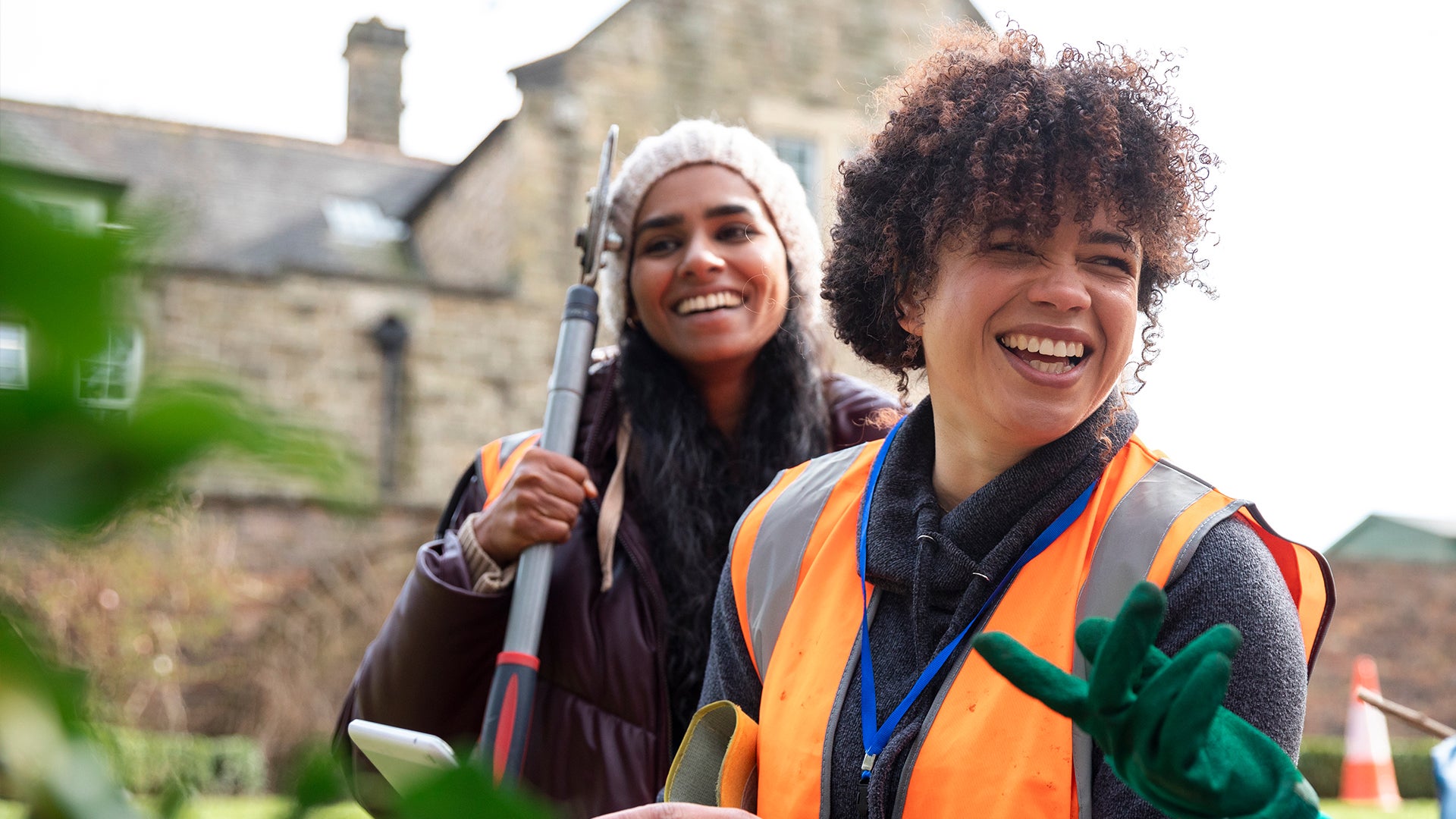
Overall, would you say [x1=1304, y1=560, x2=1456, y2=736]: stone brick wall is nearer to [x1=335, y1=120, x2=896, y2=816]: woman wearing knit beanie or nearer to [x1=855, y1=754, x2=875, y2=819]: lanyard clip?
[x1=335, y1=120, x2=896, y2=816]: woman wearing knit beanie

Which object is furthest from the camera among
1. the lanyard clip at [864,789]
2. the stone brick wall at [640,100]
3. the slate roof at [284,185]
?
the slate roof at [284,185]

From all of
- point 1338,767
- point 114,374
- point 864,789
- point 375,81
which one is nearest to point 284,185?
point 375,81

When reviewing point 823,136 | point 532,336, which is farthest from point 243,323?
point 823,136

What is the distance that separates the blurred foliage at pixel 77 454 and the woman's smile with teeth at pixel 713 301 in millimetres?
2621

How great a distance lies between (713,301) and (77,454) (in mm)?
2663

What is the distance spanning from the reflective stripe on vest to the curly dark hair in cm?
104

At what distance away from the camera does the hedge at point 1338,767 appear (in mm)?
13141

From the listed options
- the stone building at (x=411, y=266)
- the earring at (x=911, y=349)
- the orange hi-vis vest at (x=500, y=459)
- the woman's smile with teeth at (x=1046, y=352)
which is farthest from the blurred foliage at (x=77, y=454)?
the stone building at (x=411, y=266)

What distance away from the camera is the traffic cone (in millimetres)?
12031

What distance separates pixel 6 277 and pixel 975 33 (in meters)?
2.08

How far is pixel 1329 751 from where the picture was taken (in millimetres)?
13211

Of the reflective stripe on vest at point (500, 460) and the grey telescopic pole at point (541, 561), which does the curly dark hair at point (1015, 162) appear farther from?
the reflective stripe on vest at point (500, 460)

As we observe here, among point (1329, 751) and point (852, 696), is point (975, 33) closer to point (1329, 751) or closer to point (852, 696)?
point (852, 696)

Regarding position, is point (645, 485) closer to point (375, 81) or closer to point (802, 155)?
point (802, 155)
